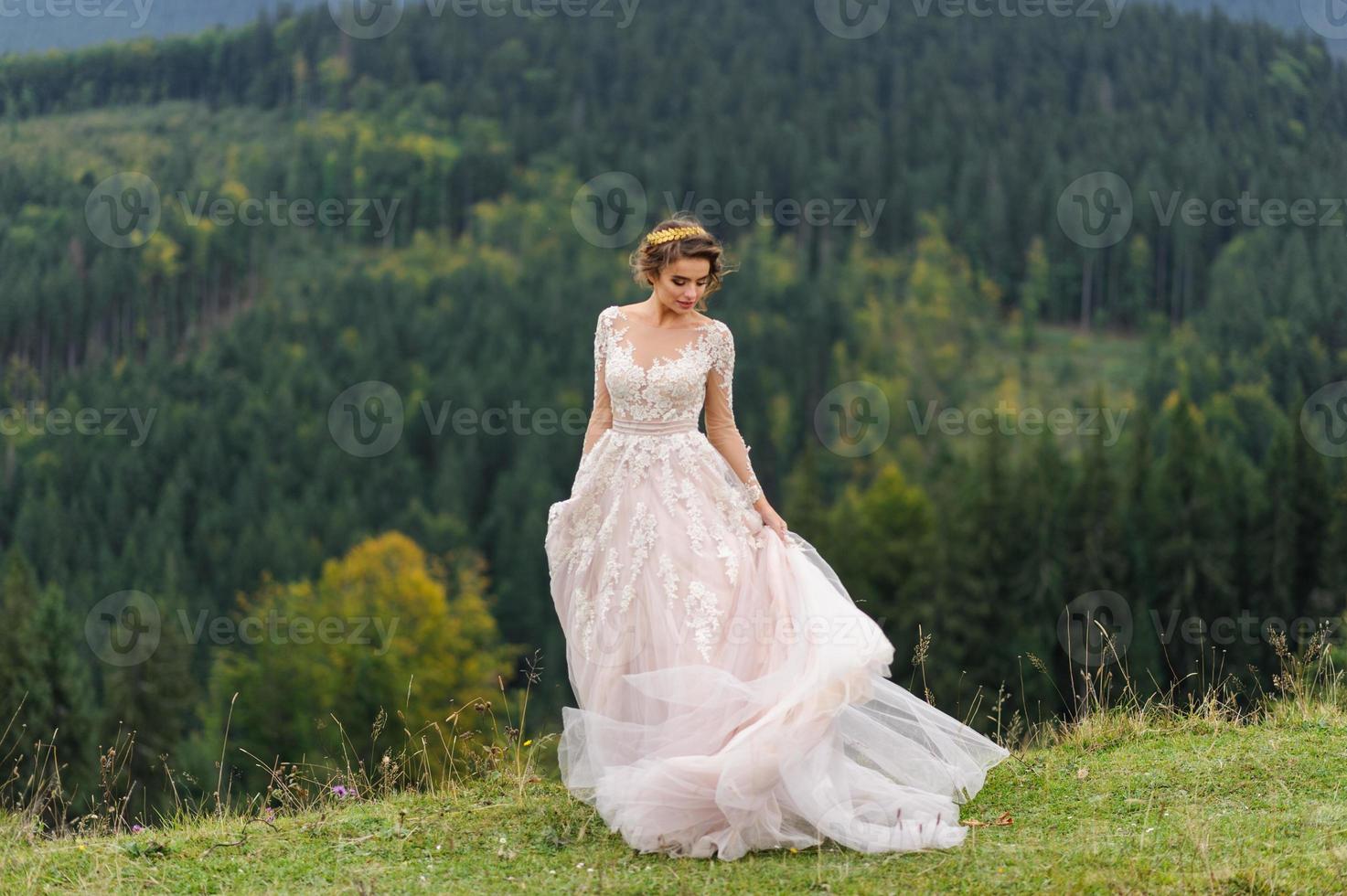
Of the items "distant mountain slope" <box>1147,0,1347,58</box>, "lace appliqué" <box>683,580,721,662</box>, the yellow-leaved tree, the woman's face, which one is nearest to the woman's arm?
the woman's face

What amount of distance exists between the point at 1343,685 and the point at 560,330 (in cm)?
10634

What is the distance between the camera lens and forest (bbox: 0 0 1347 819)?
164ft

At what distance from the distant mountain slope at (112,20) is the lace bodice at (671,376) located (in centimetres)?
9339

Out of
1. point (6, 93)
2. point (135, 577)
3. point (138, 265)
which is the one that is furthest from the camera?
point (6, 93)

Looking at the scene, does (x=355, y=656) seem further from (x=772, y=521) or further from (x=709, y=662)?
(x=709, y=662)

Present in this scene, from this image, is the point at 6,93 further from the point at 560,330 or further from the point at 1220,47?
the point at 1220,47

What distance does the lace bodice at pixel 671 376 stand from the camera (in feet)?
22.8

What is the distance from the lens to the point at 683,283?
684 cm

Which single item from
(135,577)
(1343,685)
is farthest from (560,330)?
(1343,685)

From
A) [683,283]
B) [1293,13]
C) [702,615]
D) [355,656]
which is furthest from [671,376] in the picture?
[1293,13]

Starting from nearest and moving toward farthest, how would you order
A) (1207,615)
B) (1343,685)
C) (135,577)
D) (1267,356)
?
(1343,685)
(1207,615)
(135,577)
(1267,356)

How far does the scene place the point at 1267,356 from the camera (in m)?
101

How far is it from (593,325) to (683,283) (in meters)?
101

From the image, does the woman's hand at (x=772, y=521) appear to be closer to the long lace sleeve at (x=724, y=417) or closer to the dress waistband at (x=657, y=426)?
the long lace sleeve at (x=724, y=417)
